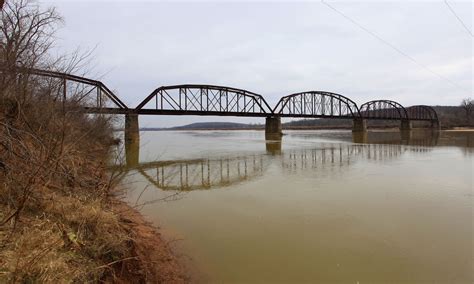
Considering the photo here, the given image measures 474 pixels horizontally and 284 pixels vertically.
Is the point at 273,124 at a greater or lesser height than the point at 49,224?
greater

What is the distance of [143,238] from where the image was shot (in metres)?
6.05

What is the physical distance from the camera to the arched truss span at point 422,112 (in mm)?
125438

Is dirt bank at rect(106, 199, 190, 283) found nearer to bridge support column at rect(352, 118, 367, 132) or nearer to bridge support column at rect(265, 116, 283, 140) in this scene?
bridge support column at rect(265, 116, 283, 140)

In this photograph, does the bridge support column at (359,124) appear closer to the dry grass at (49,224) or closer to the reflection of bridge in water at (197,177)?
the reflection of bridge in water at (197,177)

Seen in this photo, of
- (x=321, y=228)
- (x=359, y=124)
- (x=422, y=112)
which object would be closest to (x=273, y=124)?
(x=359, y=124)

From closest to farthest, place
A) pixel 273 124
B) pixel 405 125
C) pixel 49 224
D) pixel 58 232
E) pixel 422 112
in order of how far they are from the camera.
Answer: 1. pixel 58 232
2. pixel 49 224
3. pixel 273 124
4. pixel 405 125
5. pixel 422 112

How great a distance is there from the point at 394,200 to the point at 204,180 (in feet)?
27.6

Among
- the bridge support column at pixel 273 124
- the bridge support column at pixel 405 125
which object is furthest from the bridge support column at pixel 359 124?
the bridge support column at pixel 273 124

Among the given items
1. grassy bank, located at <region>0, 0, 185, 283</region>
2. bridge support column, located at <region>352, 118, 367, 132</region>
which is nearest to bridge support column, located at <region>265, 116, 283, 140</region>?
bridge support column, located at <region>352, 118, 367, 132</region>

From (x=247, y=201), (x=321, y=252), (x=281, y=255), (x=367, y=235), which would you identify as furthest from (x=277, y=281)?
(x=247, y=201)

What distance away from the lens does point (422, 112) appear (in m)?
128

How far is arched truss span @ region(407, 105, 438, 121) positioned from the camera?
125 m

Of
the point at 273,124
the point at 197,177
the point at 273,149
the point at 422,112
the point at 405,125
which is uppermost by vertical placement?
the point at 422,112

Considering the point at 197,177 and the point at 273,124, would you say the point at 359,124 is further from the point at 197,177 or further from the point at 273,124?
the point at 197,177
